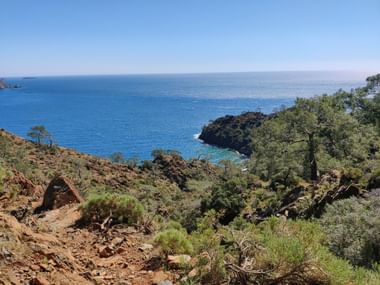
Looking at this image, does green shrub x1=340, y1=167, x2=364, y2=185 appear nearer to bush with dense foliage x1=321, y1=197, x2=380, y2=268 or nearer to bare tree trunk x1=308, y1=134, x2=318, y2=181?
bush with dense foliage x1=321, y1=197, x2=380, y2=268

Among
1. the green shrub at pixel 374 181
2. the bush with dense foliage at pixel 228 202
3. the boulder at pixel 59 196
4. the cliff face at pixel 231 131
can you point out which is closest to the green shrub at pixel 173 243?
the boulder at pixel 59 196

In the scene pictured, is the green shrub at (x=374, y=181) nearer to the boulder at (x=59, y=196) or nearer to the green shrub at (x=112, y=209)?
the green shrub at (x=112, y=209)

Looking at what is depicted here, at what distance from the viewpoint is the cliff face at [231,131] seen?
9338 centimetres

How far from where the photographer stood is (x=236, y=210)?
2038 centimetres

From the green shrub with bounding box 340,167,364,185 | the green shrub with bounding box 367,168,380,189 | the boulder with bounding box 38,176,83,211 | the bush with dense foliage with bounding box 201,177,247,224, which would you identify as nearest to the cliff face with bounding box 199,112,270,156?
the bush with dense foliage with bounding box 201,177,247,224

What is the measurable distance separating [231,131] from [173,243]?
91.7 m

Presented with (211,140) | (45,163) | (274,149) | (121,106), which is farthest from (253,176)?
(121,106)

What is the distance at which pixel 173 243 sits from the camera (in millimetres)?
6836

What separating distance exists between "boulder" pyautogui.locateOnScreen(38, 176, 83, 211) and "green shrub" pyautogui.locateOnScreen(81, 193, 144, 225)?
2.22 metres

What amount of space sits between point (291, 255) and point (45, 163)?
41.7m

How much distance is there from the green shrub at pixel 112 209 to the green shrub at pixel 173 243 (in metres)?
2.16

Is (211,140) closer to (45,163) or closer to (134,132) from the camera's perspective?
(134,132)

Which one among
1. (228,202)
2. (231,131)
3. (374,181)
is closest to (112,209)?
(374,181)

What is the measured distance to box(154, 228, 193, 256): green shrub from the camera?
21.9 ft
